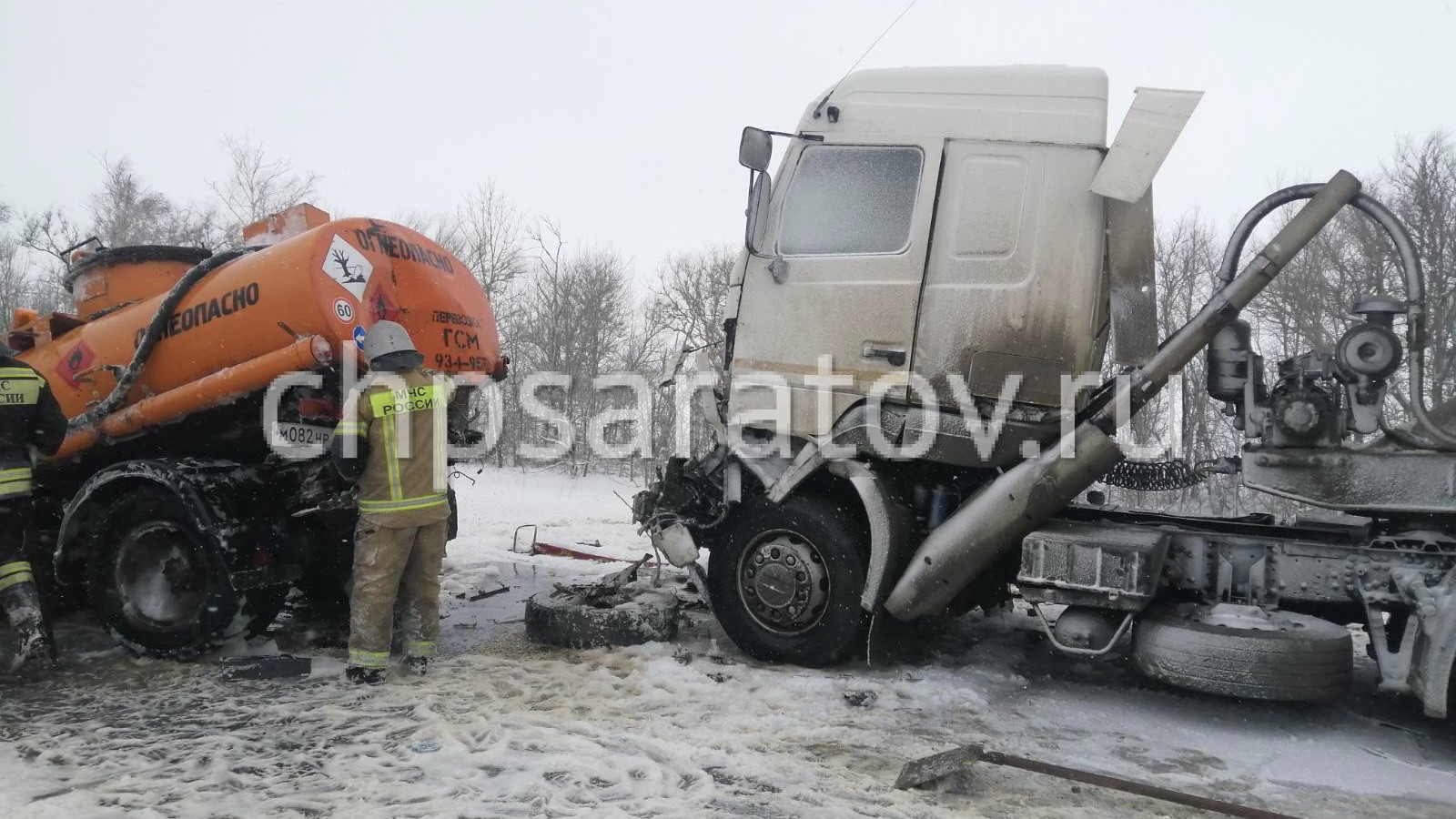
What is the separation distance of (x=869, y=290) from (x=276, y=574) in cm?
376

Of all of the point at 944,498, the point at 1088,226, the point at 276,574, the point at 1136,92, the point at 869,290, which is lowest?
the point at 276,574

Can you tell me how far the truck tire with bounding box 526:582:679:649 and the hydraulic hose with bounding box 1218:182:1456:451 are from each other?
3.72 metres

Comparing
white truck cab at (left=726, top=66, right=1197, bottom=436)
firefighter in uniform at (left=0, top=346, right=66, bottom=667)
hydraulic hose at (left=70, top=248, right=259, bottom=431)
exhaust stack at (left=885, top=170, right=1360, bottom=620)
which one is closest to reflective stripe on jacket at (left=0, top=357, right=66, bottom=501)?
firefighter in uniform at (left=0, top=346, right=66, bottom=667)

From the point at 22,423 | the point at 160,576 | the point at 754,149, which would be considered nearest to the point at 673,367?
the point at 754,149

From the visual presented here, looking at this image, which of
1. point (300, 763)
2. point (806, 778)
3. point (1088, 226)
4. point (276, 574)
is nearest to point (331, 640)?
point (276, 574)

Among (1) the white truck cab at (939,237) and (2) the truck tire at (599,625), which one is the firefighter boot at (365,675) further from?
(1) the white truck cab at (939,237)

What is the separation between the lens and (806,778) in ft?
11.3

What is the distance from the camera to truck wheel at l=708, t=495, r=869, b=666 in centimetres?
496

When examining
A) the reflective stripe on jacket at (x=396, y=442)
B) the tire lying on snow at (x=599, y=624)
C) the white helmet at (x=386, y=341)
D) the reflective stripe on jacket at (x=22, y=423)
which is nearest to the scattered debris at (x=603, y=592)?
the tire lying on snow at (x=599, y=624)

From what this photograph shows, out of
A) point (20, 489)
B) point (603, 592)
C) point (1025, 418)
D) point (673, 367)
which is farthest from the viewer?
point (603, 592)

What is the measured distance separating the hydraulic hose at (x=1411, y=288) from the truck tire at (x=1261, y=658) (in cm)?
100

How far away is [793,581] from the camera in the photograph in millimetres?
5070

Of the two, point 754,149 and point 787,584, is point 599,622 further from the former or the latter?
point 754,149

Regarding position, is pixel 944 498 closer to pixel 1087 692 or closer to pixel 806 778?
pixel 1087 692
